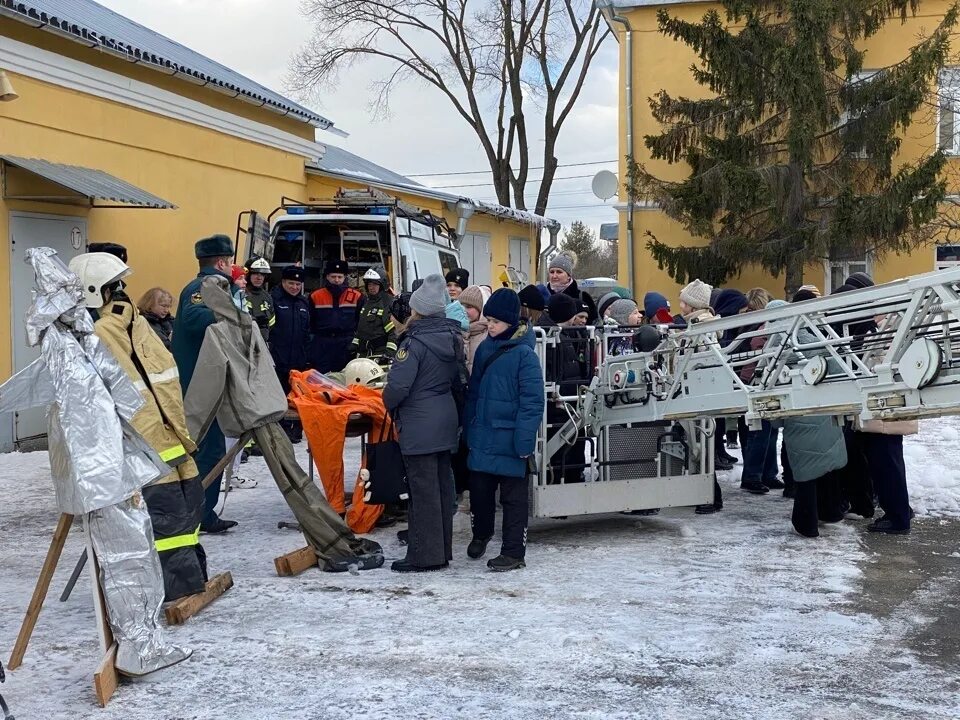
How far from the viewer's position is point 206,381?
6.26 m

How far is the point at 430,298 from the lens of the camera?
21.0 ft

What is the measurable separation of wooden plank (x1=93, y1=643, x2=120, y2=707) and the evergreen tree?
14594 millimetres

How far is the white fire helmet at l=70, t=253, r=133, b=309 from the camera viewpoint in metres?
5.03

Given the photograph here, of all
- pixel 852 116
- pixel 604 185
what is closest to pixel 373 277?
pixel 604 185

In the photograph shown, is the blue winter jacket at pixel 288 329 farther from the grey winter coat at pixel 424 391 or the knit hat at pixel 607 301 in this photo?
the grey winter coat at pixel 424 391

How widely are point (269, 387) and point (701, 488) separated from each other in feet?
9.73

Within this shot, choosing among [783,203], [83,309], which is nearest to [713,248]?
[783,203]

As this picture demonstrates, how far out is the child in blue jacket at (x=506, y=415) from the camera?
6320 mm

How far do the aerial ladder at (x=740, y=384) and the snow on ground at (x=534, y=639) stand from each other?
406mm

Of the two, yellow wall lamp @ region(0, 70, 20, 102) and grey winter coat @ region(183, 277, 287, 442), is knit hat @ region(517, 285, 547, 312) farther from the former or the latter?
yellow wall lamp @ region(0, 70, 20, 102)

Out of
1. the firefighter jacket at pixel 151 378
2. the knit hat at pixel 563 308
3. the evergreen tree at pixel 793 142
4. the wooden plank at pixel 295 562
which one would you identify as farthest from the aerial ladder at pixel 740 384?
the evergreen tree at pixel 793 142

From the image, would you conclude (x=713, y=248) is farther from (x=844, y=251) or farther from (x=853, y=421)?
(x=853, y=421)

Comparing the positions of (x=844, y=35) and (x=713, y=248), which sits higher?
(x=844, y=35)

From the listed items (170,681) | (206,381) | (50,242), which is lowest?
(170,681)
